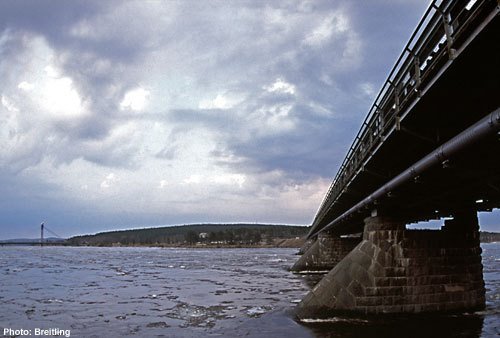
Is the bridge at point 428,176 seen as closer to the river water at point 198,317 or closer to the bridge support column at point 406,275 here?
the bridge support column at point 406,275

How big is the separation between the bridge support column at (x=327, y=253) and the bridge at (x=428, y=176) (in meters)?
23.9

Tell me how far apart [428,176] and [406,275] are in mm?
4551

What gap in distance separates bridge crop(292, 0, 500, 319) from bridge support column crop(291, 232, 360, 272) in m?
23.9

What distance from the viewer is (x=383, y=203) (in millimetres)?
16422

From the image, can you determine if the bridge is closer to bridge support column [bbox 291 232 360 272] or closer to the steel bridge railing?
the steel bridge railing

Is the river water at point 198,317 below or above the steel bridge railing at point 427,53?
below

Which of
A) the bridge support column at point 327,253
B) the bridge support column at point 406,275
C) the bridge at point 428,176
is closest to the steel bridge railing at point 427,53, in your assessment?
the bridge at point 428,176

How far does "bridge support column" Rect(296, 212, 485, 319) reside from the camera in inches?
581

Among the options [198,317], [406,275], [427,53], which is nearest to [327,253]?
[198,317]

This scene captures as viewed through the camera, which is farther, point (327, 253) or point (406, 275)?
point (327, 253)

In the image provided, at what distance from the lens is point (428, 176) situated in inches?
471

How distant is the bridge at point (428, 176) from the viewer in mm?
8133

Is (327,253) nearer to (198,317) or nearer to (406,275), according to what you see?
(198,317)

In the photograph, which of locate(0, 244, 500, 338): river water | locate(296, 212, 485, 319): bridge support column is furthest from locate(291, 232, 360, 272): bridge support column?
locate(296, 212, 485, 319): bridge support column
